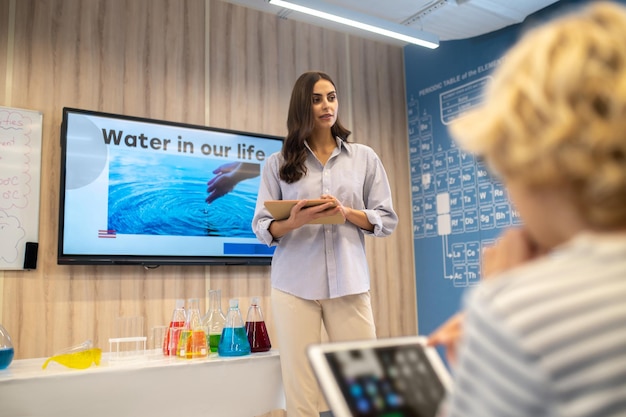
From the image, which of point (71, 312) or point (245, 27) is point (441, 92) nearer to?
point (245, 27)

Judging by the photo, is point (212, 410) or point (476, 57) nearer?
point (212, 410)

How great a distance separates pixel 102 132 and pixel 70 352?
4.00 feet

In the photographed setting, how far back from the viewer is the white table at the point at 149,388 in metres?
1.86

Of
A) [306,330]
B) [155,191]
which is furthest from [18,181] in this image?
[306,330]

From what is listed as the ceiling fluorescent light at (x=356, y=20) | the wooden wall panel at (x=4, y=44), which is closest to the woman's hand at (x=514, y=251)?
the ceiling fluorescent light at (x=356, y=20)

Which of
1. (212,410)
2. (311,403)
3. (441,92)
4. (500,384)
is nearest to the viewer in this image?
(500,384)

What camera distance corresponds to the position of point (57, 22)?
9.45 feet

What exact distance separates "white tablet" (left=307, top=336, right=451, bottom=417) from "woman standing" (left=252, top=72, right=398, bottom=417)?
46.5 inches

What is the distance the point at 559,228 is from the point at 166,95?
2.99m

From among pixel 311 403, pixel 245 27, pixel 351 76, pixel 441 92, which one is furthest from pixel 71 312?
pixel 441 92

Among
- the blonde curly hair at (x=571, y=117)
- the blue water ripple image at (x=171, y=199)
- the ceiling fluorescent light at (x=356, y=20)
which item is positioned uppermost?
the ceiling fluorescent light at (x=356, y=20)

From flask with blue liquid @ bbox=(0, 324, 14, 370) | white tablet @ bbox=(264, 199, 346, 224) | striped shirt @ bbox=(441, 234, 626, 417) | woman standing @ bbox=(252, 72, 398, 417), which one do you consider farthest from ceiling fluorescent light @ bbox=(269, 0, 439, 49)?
striped shirt @ bbox=(441, 234, 626, 417)

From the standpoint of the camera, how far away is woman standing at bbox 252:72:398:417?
74.8 inches

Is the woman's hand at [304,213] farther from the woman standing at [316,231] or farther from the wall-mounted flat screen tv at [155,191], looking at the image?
the wall-mounted flat screen tv at [155,191]
